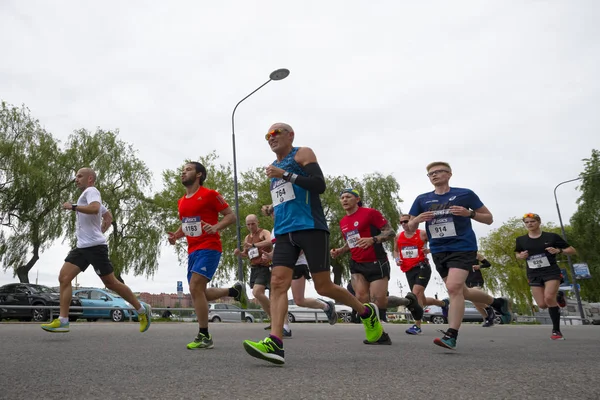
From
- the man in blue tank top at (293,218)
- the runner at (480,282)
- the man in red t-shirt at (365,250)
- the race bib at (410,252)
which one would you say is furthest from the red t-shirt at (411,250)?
the man in blue tank top at (293,218)

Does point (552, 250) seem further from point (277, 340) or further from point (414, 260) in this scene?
point (277, 340)

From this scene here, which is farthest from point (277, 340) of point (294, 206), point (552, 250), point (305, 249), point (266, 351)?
point (552, 250)

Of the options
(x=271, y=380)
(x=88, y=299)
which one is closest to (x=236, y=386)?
(x=271, y=380)

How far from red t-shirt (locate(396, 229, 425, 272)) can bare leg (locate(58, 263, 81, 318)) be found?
5577 mm

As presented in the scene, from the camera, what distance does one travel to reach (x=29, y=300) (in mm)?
19062

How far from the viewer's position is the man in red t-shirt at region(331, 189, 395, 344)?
720 centimetres

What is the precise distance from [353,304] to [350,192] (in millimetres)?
2608

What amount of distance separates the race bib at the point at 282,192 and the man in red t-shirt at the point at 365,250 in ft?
9.28

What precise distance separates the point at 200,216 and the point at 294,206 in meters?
1.67

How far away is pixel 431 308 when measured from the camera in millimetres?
26438

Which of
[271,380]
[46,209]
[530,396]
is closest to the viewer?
[530,396]

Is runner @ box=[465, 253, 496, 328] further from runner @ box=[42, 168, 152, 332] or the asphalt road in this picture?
runner @ box=[42, 168, 152, 332]

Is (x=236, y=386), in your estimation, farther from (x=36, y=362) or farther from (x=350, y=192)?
(x=350, y=192)

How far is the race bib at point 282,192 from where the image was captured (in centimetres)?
436
